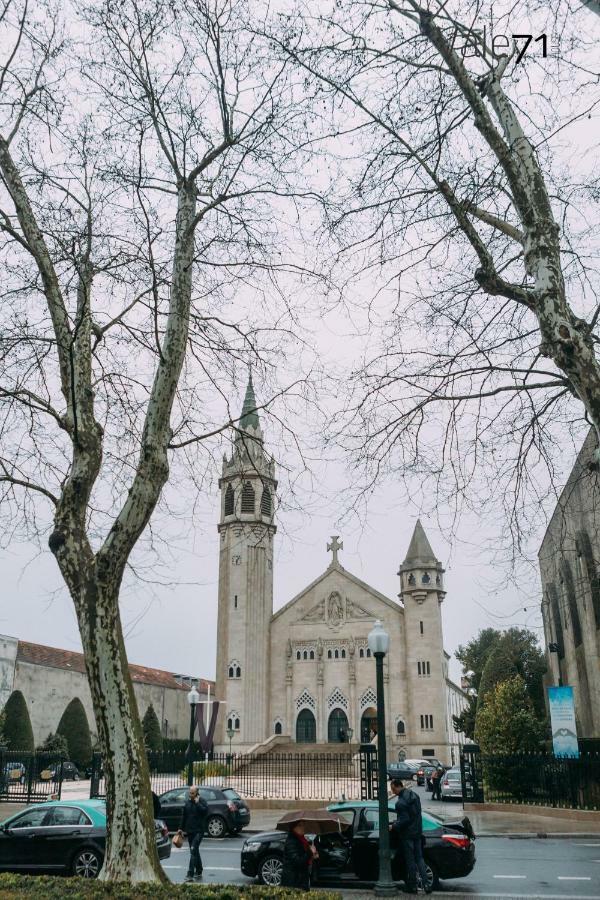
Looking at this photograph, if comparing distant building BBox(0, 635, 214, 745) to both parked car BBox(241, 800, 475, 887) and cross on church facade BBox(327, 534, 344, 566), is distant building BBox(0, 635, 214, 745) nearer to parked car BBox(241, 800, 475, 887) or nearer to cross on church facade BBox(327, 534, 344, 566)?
cross on church facade BBox(327, 534, 344, 566)

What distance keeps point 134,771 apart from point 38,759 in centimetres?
2781

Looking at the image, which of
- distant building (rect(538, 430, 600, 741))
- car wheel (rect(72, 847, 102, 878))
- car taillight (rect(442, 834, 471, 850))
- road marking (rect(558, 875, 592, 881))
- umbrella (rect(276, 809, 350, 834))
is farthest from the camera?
distant building (rect(538, 430, 600, 741))

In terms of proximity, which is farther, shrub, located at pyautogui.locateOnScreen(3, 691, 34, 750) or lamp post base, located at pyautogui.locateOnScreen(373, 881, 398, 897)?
shrub, located at pyautogui.locateOnScreen(3, 691, 34, 750)

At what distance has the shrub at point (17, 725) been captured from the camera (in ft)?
146

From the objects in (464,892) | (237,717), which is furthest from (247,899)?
(237,717)

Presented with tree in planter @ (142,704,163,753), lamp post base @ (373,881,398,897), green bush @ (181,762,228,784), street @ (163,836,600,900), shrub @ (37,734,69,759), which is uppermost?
tree in planter @ (142,704,163,753)

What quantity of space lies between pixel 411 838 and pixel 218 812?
33.3 feet

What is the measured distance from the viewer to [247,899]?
6.74 meters

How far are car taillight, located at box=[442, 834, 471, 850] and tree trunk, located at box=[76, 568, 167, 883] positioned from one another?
6248 mm

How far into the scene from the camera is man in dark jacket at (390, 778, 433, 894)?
11555 mm

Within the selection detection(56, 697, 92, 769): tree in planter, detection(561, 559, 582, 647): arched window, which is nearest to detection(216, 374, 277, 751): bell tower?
detection(56, 697, 92, 769): tree in planter

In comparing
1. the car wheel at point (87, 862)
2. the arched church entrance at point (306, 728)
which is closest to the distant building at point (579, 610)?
the car wheel at point (87, 862)

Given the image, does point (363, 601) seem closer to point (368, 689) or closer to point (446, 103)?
point (368, 689)

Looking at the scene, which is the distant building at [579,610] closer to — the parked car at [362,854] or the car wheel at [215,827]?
the car wheel at [215,827]
